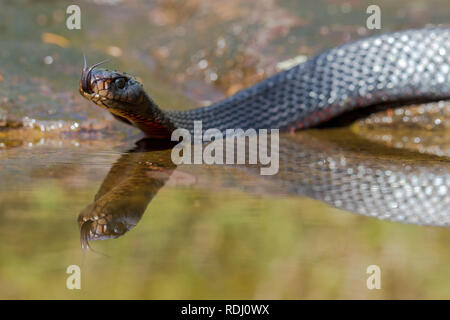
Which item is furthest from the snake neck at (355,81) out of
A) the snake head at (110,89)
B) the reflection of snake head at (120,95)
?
the snake head at (110,89)

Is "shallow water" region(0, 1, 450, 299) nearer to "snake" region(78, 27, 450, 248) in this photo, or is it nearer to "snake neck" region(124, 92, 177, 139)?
"snake" region(78, 27, 450, 248)

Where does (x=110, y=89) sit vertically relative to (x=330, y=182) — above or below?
above

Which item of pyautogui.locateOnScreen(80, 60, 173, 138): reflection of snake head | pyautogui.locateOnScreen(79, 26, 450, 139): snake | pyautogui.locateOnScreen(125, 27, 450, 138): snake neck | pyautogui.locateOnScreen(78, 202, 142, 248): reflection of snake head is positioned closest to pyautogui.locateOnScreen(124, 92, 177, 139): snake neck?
pyautogui.locateOnScreen(80, 60, 173, 138): reflection of snake head

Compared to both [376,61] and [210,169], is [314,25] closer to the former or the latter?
[376,61]

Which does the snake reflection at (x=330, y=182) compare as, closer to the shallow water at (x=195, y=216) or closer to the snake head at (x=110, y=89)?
the shallow water at (x=195, y=216)

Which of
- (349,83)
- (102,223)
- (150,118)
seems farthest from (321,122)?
(102,223)

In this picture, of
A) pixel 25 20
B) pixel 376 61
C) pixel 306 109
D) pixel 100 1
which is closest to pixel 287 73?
pixel 306 109

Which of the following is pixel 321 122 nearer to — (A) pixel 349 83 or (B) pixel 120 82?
(A) pixel 349 83
